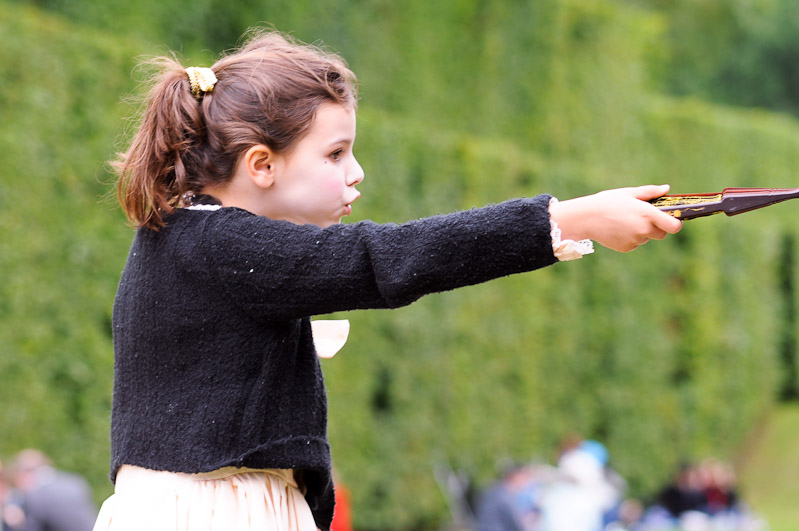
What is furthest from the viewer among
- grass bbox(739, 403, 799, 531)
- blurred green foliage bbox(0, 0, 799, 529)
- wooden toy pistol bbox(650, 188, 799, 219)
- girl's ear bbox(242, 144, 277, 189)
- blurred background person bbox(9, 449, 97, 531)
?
grass bbox(739, 403, 799, 531)

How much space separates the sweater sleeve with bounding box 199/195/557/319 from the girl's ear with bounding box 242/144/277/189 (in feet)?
0.35

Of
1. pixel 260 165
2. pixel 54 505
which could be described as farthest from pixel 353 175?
pixel 54 505

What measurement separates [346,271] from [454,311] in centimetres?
992

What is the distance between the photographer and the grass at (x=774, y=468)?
17500 millimetres

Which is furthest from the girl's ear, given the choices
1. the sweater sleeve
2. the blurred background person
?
the blurred background person

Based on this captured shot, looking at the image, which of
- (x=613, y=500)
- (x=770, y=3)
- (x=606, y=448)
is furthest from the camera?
(x=770, y=3)

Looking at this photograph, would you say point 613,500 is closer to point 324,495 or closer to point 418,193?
point 418,193

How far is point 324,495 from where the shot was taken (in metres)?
2.13

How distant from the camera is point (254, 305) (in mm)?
1918

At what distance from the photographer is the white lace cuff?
5.74 feet

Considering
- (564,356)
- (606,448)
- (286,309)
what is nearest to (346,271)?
(286,309)

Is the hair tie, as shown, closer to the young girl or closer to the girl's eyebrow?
the young girl

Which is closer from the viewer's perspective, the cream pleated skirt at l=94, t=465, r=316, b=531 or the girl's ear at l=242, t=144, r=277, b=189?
the cream pleated skirt at l=94, t=465, r=316, b=531

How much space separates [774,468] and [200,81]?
708 inches
